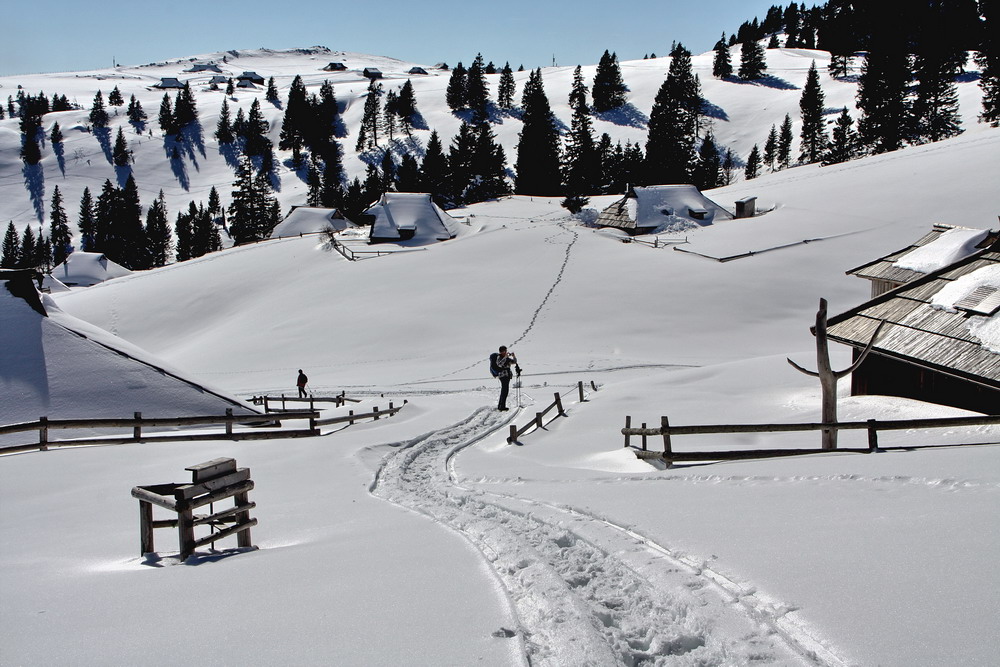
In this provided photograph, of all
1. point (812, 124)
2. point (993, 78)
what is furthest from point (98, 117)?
point (993, 78)

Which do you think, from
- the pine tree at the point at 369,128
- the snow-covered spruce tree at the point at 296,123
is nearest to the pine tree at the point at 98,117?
the snow-covered spruce tree at the point at 296,123

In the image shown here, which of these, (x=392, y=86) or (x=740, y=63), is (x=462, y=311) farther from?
(x=392, y=86)

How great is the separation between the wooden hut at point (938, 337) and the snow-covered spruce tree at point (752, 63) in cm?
15008

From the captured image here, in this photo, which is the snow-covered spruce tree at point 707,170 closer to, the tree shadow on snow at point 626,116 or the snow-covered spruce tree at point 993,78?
the snow-covered spruce tree at point 993,78

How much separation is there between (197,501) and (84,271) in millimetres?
94879

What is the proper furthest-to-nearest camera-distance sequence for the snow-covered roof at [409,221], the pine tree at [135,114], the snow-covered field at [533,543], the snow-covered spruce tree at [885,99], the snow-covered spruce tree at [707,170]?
the pine tree at [135,114] < the snow-covered spruce tree at [707,170] < the snow-covered spruce tree at [885,99] < the snow-covered roof at [409,221] < the snow-covered field at [533,543]

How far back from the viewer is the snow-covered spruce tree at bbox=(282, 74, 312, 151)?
145250 millimetres

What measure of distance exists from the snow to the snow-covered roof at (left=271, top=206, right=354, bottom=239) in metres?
64.8

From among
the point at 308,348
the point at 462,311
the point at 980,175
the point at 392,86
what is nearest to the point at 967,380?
the point at 462,311

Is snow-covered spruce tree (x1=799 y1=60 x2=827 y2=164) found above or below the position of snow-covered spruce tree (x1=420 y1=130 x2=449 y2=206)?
above

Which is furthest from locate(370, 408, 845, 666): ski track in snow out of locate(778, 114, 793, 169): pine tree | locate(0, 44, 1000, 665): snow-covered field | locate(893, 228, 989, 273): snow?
locate(778, 114, 793, 169): pine tree

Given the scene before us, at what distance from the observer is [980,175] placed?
46656 millimetres

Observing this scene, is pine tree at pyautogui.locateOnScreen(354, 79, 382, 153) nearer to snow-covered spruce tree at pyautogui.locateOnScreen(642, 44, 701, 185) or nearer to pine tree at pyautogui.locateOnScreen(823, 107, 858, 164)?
snow-covered spruce tree at pyautogui.locateOnScreen(642, 44, 701, 185)

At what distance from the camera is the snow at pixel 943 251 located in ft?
65.9
